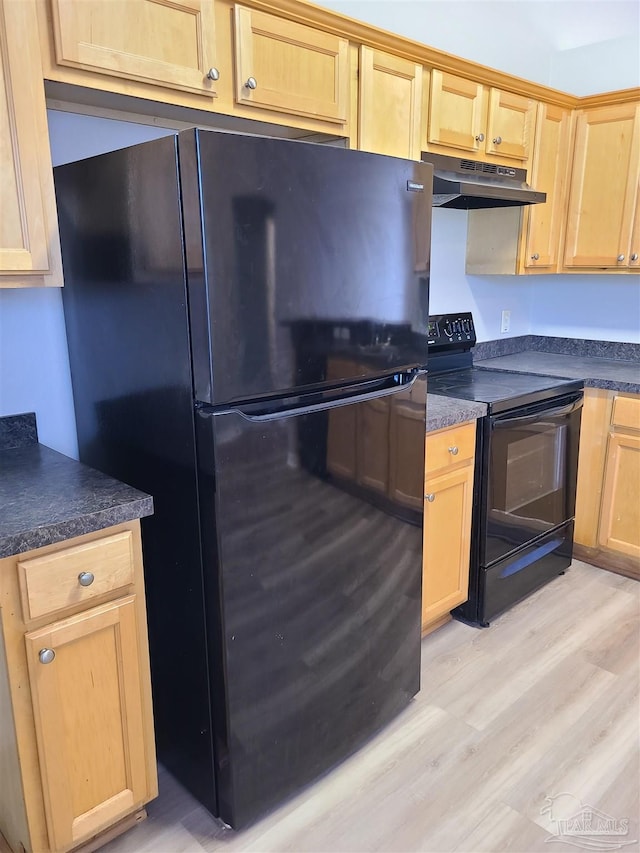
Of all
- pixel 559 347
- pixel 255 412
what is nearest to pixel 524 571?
pixel 559 347

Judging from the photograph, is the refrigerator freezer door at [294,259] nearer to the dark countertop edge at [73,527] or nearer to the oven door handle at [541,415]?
the dark countertop edge at [73,527]

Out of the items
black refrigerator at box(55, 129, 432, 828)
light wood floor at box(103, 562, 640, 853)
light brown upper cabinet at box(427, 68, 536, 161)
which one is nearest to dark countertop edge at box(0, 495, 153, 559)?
black refrigerator at box(55, 129, 432, 828)

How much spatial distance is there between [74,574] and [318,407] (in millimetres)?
642

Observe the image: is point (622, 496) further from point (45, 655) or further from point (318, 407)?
point (45, 655)

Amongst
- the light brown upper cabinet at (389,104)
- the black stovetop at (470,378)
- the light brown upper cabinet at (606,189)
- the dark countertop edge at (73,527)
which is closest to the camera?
the dark countertop edge at (73,527)

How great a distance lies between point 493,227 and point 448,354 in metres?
0.64

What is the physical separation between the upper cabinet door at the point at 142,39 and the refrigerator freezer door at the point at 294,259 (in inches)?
15.9

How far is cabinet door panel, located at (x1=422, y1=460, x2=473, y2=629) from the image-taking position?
215 centimetres

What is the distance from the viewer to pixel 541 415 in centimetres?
246

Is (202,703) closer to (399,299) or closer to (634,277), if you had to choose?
(399,299)

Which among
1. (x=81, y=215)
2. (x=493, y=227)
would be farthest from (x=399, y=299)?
(x=493, y=227)

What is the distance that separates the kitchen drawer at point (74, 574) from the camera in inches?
48.3

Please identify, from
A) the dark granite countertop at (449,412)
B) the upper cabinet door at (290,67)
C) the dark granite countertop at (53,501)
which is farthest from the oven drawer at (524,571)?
the upper cabinet door at (290,67)

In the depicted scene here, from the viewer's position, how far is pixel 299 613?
1.54 metres
